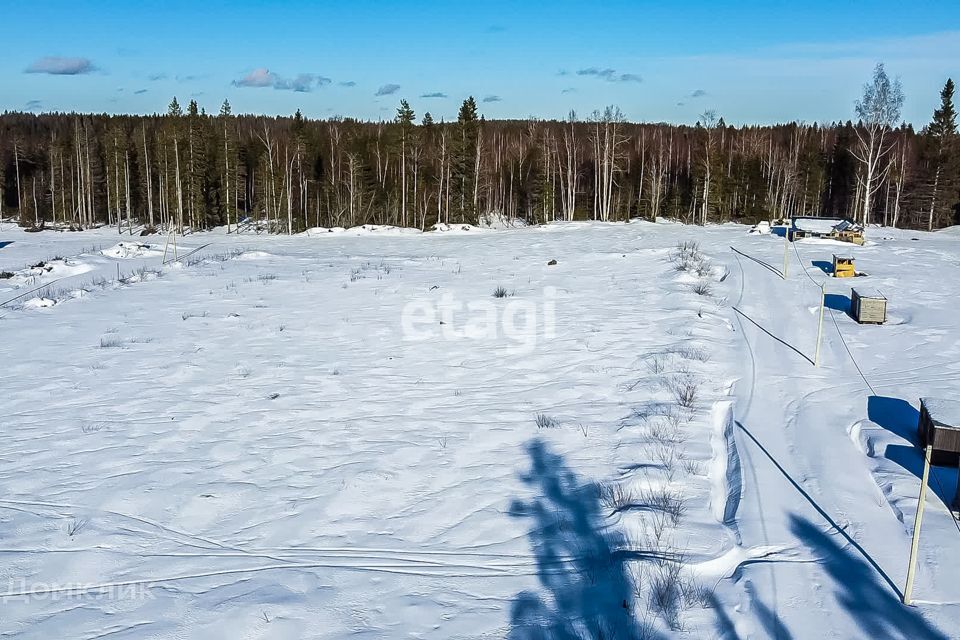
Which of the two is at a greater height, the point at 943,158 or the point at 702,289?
the point at 943,158

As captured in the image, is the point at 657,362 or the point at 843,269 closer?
the point at 657,362

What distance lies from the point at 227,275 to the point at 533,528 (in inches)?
696

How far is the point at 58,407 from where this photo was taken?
9.09 metres

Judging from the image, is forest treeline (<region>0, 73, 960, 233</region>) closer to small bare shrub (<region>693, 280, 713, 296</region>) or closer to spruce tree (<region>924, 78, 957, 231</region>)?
spruce tree (<region>924, 78, 957, 231</region>)

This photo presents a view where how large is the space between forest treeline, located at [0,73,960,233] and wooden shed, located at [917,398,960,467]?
40.1 m

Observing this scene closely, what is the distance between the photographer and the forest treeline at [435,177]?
159ft

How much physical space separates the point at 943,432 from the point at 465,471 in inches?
211

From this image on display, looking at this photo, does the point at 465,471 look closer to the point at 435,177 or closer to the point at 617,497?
the point at 617,497

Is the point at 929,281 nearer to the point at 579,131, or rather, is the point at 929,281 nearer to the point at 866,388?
the point at 866,388

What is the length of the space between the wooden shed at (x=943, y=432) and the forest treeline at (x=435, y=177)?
4006 centimetres

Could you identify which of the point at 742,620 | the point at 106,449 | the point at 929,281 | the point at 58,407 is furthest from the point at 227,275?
the point at 929,281

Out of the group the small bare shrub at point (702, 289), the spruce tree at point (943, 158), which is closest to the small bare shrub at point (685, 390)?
the small bare shrub at point (702, 289)

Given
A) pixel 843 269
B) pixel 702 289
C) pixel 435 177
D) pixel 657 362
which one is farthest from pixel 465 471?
pixel 435 177

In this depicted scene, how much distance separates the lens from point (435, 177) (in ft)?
177
